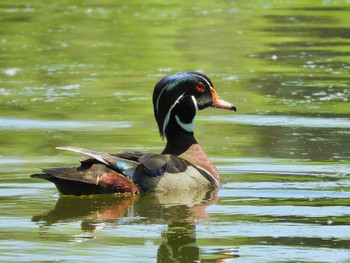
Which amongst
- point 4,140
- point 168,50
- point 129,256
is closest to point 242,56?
point 168,50

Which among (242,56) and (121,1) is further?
(121,1)

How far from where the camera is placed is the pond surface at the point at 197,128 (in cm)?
809

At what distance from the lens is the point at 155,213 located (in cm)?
909

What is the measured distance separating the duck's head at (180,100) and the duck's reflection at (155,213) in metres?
0.71

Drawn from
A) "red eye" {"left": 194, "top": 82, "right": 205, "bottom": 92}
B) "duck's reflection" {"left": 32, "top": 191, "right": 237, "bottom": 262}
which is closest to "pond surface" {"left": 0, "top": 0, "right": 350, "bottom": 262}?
"duck's reflection" {"left": 32, "top": 191, "right": 237, "bottom": 262}

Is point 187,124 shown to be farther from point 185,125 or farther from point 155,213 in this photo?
point 155,213

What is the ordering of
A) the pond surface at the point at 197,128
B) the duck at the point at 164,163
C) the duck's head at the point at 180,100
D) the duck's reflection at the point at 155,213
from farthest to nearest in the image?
the duck's head at the point at 180,100 < the duck at the point at 164,163 < the pond surface at the point at 197,128 < the duck's reflection at the point at 155,213

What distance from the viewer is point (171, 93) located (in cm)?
1015

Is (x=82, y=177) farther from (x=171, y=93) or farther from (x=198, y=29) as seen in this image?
(x=198, y=29)

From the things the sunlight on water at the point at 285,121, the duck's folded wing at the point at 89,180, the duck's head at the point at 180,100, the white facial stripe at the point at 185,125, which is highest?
the duck's head at the point at 180,100

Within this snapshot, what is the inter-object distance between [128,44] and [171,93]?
10609mm

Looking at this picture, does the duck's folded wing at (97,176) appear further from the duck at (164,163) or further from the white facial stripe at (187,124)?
the white facial stripe at (187,124)

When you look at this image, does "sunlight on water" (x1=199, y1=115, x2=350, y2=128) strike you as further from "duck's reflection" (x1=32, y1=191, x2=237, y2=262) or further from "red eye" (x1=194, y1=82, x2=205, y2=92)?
"duck's reflection" (x1=32, y1=191, x2=237, y2=262)

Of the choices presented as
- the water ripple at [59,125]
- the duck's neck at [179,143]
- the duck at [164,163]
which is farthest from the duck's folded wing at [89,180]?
the water ripple at [59,125]
